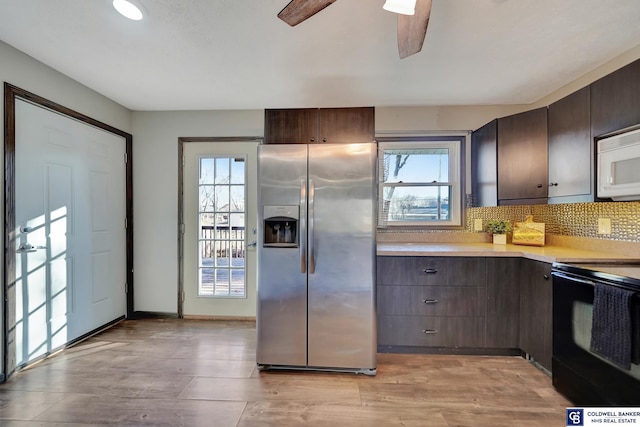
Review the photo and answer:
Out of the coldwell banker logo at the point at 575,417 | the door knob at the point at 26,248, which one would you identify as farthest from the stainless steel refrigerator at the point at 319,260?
the door knob at the point at 26,248

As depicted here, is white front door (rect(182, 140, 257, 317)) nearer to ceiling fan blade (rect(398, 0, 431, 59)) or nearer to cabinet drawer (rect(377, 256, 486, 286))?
cabinet drawer (rect(377, 256, 486, 286))

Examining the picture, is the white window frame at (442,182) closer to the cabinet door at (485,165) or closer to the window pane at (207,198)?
the cabinet door at (485,165)

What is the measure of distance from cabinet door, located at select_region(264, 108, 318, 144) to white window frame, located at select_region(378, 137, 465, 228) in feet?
3.15

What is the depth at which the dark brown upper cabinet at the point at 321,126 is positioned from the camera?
7.38 feet

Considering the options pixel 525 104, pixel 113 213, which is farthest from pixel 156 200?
pixel 525 104

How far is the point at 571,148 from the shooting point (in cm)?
196

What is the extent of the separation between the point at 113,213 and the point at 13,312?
3.74 feet

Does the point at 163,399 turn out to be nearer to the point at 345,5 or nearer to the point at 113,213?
the point at 113,213

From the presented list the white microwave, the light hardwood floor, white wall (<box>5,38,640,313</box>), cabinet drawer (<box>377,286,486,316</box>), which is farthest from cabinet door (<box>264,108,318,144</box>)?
the white microwave

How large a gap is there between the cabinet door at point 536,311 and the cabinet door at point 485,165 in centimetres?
66

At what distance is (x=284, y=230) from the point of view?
2.11 meters

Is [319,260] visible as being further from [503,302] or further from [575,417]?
[575,417]

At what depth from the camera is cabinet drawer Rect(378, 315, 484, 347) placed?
2.24 meters

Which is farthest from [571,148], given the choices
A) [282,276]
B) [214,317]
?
[214,317]
